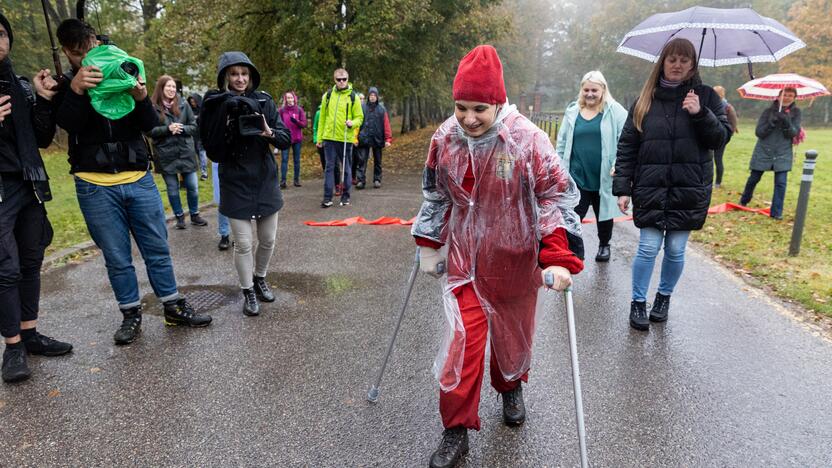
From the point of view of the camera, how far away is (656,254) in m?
4.13

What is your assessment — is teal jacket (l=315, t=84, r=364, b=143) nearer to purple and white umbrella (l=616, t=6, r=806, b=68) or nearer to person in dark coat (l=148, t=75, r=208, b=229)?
person in dark coat (l=148, t=75, r=208, b=229)

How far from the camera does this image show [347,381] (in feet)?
11.2

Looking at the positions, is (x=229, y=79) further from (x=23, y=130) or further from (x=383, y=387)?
(x=383, y=387)

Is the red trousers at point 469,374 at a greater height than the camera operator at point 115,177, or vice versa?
the camera operator at point 115,177

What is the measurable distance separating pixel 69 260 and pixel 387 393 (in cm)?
468

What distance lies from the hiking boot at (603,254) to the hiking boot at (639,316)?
1.80 m

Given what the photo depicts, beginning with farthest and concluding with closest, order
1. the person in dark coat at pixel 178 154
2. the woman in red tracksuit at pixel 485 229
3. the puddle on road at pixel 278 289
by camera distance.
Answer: the person in dark coat at pixel 178 154 < the puddle on road at pixel 278 289 < the woman in red tracksuit at pixel 485 229

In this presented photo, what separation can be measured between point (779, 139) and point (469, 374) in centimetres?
774

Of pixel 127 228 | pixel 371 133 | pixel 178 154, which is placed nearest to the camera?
pixel 127 228

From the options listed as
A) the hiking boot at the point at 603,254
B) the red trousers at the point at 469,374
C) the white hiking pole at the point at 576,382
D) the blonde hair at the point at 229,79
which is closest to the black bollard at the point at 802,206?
the hiking boot at the point at 603,254

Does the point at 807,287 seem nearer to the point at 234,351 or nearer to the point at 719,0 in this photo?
the point at 234,351

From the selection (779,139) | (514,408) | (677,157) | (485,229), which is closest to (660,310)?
(677,157)

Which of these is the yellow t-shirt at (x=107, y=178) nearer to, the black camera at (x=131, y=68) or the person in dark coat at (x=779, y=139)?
the black camera at (x=131, y=68)

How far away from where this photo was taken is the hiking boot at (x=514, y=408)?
294cm
